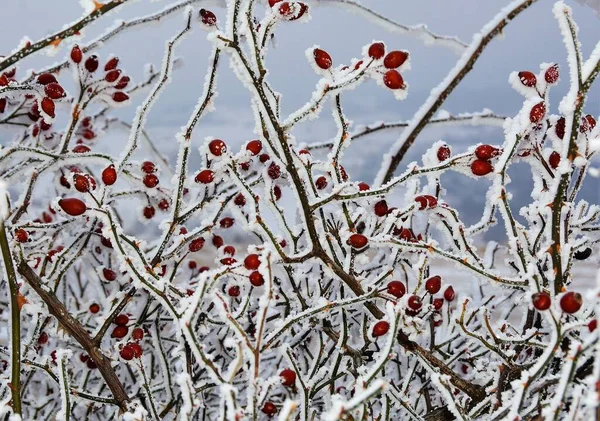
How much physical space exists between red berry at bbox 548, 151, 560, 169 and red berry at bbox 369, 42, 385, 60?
270 mm

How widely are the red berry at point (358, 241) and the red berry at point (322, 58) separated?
0.73 feet

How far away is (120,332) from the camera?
100cm

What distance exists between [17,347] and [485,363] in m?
0.78

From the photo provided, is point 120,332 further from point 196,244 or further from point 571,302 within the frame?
point 571,302

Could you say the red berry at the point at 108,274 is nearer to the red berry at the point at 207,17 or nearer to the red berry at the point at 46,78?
the red berry at the point at 46,78

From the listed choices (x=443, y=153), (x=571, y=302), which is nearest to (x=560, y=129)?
(x=443, y=153)

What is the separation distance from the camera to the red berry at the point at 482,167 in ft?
2.46

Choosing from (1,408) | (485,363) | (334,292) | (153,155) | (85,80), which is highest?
(153,155)

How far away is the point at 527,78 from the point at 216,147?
0.43 metres

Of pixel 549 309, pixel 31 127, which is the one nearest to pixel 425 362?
pixel 549 309

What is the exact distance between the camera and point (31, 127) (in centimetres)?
128

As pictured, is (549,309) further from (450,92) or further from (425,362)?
(450,92)

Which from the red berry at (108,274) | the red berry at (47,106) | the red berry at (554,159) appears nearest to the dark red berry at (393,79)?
the red berry at (554,159)

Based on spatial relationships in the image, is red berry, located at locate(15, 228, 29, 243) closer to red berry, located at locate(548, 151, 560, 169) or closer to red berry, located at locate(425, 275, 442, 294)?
red berry, located at locate(425, 275, 442, 294)
